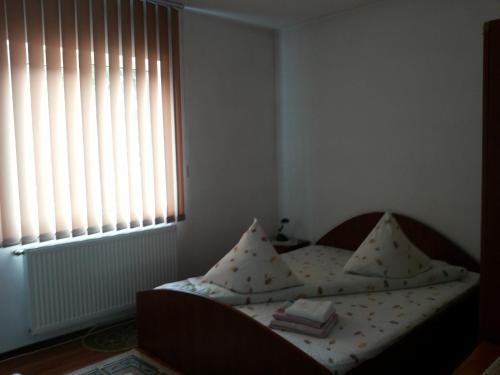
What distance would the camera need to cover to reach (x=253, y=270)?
105 inches

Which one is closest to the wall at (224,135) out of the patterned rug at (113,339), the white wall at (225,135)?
the white wall at (225,135)

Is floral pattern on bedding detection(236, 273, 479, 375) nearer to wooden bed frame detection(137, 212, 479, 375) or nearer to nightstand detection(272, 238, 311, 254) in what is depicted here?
wooden bed frame detection(137, 212, 479, 375)

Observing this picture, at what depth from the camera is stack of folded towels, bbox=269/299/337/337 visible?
2.11 meters

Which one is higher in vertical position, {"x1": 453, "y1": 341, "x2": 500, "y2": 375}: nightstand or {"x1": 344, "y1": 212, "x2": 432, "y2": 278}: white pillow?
{"x1": 344, "y1": 212, "x2": 432, "y2": 278}: white pillow

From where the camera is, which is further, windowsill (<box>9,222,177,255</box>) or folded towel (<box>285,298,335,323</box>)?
windowsill (<box>9,222,177,255</box>)

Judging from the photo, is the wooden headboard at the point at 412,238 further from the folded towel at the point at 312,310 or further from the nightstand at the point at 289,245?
the folded towel at the point at 312,310

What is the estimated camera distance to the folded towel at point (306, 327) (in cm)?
209

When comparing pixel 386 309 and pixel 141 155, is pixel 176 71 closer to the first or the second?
pixel 141 155

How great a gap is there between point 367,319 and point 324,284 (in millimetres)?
458

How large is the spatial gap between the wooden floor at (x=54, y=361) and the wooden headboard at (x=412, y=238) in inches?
78.1

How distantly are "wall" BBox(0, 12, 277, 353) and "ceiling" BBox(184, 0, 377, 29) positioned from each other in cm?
15

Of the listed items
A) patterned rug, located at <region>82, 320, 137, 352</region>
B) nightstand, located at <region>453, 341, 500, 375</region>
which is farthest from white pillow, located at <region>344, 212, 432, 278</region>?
patterned rug, located at <region>82, 320, 137, 352</region>

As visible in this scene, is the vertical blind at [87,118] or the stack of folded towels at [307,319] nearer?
the stack of folded towels at [307,319]

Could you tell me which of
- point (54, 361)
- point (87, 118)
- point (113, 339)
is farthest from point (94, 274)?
point (87, 118)
